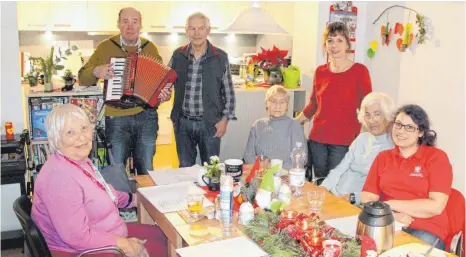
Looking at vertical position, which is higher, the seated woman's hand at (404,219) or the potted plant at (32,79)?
the potted plant at (32,79)

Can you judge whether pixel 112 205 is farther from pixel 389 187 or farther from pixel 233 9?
pixel 233 9

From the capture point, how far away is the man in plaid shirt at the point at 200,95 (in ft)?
11.0

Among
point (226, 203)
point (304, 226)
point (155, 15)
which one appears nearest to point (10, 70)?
point (226, 203)

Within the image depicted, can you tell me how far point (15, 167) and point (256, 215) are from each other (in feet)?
6.18

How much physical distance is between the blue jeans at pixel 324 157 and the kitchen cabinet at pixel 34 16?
386cm

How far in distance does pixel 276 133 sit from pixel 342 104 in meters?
0.48

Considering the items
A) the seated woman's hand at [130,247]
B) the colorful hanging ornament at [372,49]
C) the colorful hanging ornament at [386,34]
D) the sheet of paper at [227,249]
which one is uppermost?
the colorful hanging ornament at [386,34]

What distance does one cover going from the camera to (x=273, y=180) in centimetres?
211

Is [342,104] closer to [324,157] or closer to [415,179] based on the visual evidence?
[324,157]

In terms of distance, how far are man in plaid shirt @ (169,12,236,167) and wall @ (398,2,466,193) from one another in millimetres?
1568

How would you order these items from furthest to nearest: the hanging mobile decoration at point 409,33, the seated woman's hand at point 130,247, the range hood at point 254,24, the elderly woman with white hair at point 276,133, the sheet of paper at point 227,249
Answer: the range hood at point 254,24 → the hanging mobile decoration at point 409,33 → the elderly woman with white hair at point 276,133 → the seated woman's hand at point 130,247 → the sheet of paper at point 227,249

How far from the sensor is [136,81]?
3.26 meters

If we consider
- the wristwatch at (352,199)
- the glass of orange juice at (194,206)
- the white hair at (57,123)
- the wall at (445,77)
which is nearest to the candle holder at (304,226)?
the glass of orange juice at (194,206)

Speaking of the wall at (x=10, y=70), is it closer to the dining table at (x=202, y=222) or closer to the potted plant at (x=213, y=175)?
the dining table at (x=202, y=222)
